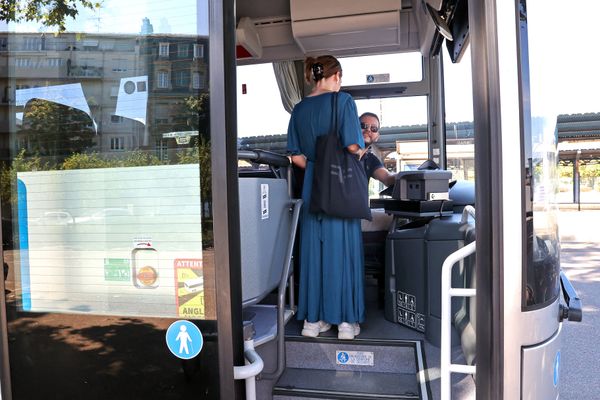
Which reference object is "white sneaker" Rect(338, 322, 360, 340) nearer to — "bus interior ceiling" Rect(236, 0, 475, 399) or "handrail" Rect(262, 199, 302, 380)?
"bus interior ceiling" Rect(236, 0, 475, 399)

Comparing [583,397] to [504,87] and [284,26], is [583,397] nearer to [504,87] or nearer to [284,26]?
[504,87]

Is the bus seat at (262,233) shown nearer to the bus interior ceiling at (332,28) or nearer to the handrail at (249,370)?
the handrail at (249,370)

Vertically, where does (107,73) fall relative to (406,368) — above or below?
above

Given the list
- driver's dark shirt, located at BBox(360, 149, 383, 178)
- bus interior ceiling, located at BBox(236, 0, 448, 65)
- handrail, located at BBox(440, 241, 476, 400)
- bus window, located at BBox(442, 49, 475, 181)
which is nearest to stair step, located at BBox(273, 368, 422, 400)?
handrail, located at BBox(440, 241, 476, 400)

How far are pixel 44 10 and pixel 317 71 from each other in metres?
1.44

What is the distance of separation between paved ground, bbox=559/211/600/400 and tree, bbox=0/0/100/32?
3.64 meters

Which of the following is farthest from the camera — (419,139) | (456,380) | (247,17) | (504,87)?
(419,139)

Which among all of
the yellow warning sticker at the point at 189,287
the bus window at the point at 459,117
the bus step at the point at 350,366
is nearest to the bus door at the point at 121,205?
the yellow warning sticker at the point at 189,287

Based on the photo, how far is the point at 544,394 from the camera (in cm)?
119

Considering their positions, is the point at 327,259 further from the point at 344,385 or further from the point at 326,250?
the point at 344,385

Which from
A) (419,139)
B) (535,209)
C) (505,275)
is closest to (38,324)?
(505,275)

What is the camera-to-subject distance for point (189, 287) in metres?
1.20

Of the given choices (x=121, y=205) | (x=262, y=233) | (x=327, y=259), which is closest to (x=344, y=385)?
(x=327, y=259)

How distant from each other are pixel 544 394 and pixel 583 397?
8.13ft
